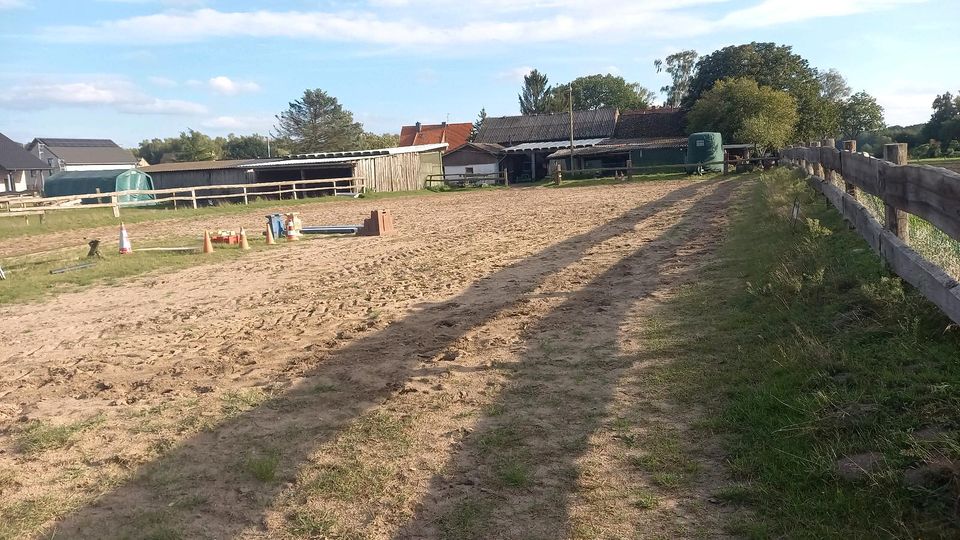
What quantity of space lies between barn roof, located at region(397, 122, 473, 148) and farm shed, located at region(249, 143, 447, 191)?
1067 inches

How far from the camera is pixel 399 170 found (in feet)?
135

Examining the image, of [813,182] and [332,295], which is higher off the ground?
[813,182]

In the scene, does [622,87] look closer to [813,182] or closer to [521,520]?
[813,182]

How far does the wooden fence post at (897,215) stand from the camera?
17.3ft

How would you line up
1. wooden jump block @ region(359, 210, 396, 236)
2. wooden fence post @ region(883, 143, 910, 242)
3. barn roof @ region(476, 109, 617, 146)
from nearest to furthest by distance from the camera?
wooden fence post @ region(883, 143, 910, 242) < wooden jump block @ region(359, 210, 396, 236) < barn roof @ region(476, 109, 617, 146)

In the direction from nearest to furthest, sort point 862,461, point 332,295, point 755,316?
1. point 862,461
2. point 755,316
3. point 332,295

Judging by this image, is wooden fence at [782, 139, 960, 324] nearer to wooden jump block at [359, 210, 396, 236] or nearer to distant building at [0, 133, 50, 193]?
wooden jump block at [359, 210, 396, 236]

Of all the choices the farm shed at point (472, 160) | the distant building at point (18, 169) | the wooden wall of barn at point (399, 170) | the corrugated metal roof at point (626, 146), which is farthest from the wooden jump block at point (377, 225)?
the distant building at point (18, 169)

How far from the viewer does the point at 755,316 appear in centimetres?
562

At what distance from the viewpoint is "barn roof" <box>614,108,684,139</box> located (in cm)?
5250

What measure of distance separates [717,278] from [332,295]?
465 centimetres

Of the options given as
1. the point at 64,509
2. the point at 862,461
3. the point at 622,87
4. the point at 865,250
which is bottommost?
the point at 64,509

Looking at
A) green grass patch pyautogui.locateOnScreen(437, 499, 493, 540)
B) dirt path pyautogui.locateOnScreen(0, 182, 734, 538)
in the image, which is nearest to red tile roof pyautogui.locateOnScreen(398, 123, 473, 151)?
dirt path pyautogui.locateOnScreen(0, 182, 734, 538)

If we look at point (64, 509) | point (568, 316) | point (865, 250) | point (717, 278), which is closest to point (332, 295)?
point (568, 316)
